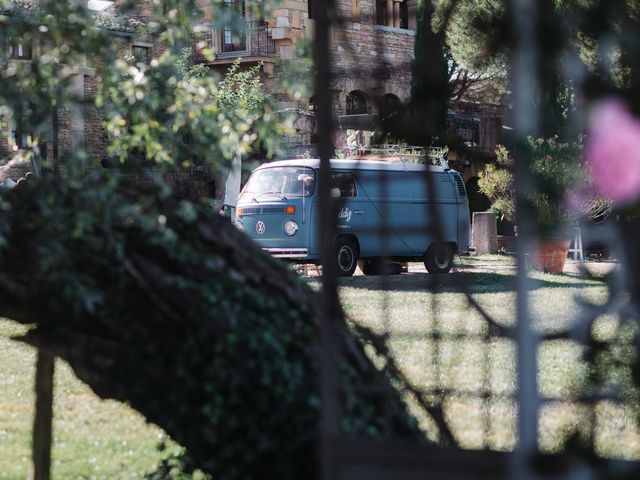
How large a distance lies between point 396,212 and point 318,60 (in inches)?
478

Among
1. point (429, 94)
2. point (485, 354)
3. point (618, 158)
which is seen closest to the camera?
point (618, 158)

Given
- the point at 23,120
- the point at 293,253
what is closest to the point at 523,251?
the point at 23,120

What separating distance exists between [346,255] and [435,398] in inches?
419

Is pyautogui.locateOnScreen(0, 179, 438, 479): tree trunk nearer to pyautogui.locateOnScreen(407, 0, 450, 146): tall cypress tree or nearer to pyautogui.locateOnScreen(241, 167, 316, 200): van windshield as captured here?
pyautogui.locateOnScreen(407, 0, 450, 146): tall cypress tree

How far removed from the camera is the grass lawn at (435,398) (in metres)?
4.31

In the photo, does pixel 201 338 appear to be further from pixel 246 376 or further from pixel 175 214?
pixel 175 214

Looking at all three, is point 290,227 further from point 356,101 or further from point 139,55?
point 139,55

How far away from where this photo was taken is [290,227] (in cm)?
1606

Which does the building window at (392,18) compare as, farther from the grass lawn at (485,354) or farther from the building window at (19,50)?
the building window at (19,50)

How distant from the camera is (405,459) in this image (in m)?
2.57

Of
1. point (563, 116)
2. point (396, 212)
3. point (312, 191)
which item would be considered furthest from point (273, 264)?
point (312, 191)

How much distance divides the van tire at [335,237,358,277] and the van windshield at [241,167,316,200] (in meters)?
0.93

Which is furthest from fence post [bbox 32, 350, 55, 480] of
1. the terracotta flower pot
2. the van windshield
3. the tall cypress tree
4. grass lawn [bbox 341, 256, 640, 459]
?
the terracotta flower pot

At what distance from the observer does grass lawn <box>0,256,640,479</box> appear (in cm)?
431
